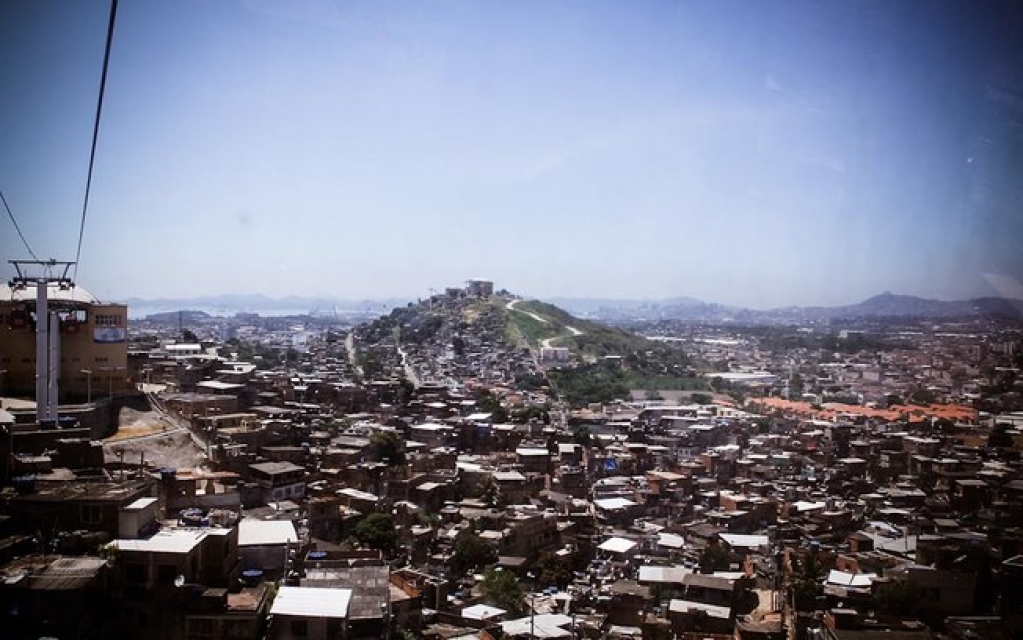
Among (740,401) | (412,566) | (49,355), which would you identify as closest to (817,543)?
(412,566)

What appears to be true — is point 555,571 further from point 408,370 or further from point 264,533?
point 408,370

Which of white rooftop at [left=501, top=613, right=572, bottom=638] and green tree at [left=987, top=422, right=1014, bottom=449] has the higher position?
green tree at [left=987, top=422, right=1014, bottom=449]

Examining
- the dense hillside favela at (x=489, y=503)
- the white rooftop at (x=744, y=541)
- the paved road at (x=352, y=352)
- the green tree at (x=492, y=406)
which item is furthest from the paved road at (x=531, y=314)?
the white rooftop at (x=744, y=541)

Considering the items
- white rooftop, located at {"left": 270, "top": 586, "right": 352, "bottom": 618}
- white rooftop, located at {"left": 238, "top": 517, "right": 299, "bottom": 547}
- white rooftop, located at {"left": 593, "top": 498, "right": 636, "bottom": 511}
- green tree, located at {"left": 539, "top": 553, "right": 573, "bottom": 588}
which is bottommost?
green tree, located at {"left": 539, "top": 553, "right": 573, "bottom": 588}

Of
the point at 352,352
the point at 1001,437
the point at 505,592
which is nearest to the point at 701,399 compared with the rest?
the point at 1001,437

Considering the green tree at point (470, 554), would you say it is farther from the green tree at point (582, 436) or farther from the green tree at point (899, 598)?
the green tree at point (582, 436)

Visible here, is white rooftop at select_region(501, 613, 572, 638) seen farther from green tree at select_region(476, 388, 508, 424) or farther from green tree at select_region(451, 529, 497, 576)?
green tree at select_region(476, 388, 508, 424)

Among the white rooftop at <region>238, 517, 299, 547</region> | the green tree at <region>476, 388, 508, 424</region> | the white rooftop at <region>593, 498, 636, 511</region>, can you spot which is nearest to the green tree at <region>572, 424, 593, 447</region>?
the green tree at <region>476, 388, 508, 424</region>
